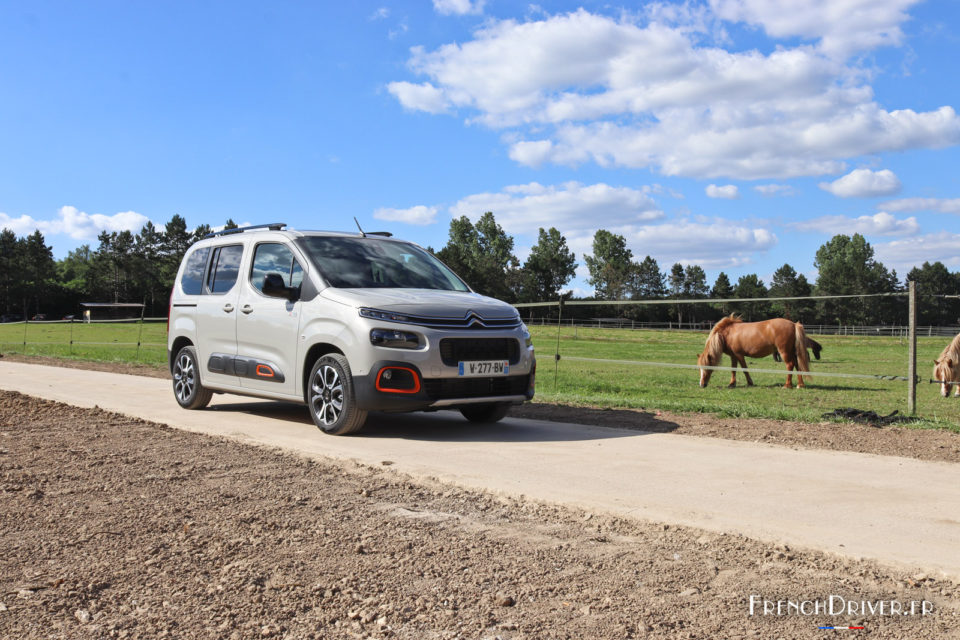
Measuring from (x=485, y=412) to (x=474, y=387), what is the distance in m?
1.13

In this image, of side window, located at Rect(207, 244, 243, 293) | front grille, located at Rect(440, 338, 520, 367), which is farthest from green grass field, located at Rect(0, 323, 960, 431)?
side window, located at Rect(207, 244, 243, 293)

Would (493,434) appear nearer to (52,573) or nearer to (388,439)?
(388,439)

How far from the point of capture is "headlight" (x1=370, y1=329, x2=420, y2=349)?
7.14m

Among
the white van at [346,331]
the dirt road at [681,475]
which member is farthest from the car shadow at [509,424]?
the white van at [346,331]

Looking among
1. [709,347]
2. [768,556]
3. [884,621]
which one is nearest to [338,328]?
[768,556]

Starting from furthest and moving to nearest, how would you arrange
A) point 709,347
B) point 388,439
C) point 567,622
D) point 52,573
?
point 709,347 < point 388,439 < point 52,573 < point 567,622

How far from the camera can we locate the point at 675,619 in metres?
2.92

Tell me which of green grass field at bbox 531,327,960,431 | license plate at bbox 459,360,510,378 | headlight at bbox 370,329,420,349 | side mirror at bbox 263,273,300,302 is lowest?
green grass field at bbox 531,327,960,431

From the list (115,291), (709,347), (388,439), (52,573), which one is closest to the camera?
(52,573)

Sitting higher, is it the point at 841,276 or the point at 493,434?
the point at 841,276

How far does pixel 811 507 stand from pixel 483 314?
374 centimetres

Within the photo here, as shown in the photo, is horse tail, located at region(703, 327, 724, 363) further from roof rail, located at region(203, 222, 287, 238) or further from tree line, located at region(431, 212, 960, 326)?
tree line, located at region(431, 212, 960, 326)

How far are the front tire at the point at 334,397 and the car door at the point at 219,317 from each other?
1576mm

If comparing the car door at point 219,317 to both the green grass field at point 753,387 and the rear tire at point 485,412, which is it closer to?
the rear tire at point 485,412
